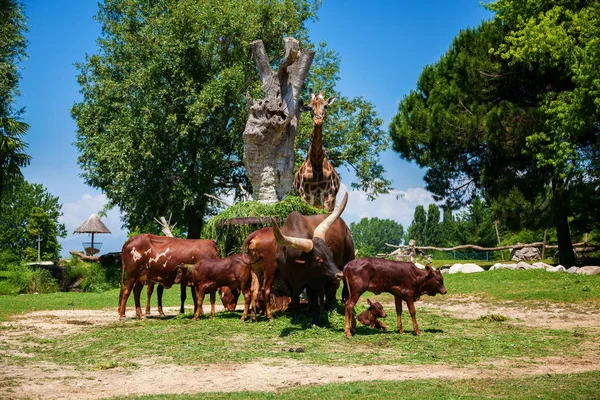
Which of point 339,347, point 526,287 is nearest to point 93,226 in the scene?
point 526,287

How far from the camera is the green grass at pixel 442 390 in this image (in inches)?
279

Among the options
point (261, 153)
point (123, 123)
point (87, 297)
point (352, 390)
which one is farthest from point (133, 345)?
point (123, 123)

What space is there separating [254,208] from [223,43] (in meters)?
18.1

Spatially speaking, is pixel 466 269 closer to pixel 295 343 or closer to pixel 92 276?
pixel 92 276

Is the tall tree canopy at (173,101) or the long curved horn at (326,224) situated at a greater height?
the tall tree canopy at (173,101)

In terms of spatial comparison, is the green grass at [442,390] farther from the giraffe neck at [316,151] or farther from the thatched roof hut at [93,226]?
the thatched roof hut at [93,226]

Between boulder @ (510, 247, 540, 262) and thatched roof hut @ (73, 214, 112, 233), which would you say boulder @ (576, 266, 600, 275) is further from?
thatched roof hut @ (73, 214, 112, 233)

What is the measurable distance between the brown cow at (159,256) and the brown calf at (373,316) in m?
3.97

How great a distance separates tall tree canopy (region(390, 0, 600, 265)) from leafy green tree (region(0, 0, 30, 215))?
756 inches

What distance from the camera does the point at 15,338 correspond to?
12.8 metres

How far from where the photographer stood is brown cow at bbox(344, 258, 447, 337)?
11188mm

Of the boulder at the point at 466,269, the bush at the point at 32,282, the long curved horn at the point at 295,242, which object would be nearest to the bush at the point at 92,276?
the bush at the point at 32,282

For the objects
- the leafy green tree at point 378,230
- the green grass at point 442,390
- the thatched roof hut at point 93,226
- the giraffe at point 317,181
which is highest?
the leafy green tree at point 378,230

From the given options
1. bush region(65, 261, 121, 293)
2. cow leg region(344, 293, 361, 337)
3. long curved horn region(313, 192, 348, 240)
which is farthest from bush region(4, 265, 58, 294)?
cow leg region(344, 293, 361, 337)
